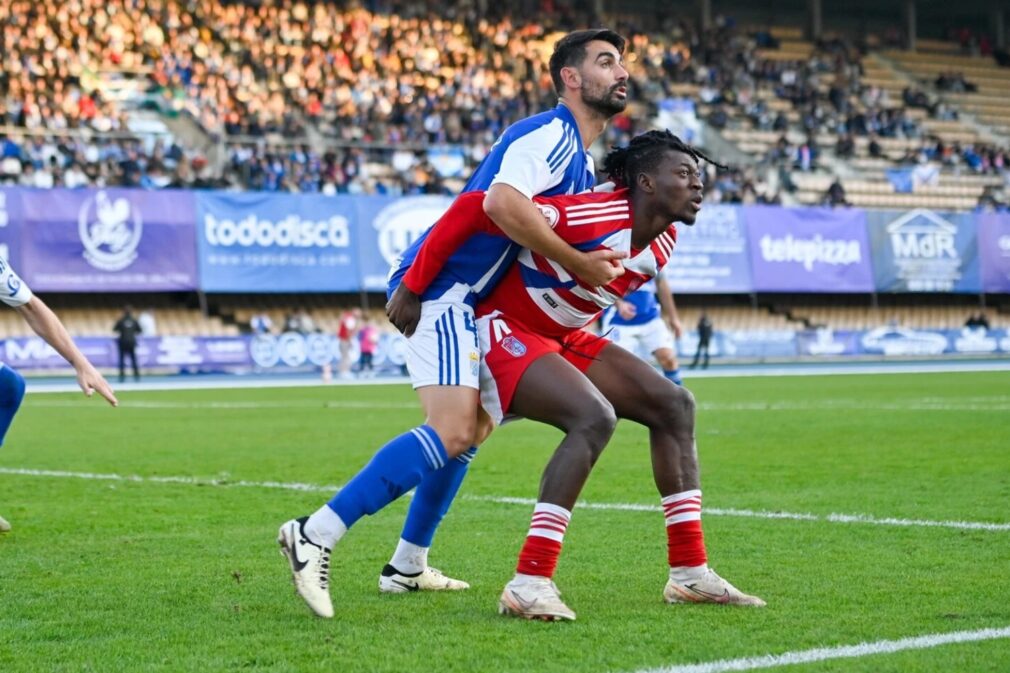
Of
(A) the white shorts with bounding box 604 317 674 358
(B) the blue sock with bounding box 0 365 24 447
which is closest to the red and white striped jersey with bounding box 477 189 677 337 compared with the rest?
(B) the blue sock with bounding box 0 365 24 447

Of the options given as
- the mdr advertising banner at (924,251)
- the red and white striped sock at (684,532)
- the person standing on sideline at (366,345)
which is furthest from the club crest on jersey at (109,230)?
the red and white striped sock at (684,532)

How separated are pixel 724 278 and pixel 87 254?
56.8ft

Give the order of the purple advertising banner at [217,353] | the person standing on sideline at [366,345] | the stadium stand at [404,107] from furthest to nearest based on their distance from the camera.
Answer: the stadium stand at [404,107] < the person standing on sideline at [366,345] < the purple advertising banner at [217,353]

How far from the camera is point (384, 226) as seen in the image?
Answer: 115 ft

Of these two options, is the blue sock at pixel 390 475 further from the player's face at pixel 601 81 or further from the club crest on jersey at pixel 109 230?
the club crest on jersey at pixel 109 230

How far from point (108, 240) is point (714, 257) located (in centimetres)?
1646

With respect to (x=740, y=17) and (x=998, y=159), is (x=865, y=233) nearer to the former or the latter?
(x=998, y=159)

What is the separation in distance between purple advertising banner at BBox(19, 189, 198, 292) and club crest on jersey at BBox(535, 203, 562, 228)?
90.3 feet

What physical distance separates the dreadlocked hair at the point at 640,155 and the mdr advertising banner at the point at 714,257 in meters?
33.0

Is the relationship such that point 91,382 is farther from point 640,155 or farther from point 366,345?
point 366,345

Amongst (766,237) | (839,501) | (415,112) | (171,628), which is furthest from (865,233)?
(171,628)

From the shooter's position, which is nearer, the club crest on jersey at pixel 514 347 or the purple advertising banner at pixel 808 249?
the club crest on jersey at pixel 514 347

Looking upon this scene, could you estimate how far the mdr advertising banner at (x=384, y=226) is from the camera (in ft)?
114

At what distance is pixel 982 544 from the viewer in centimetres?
660
